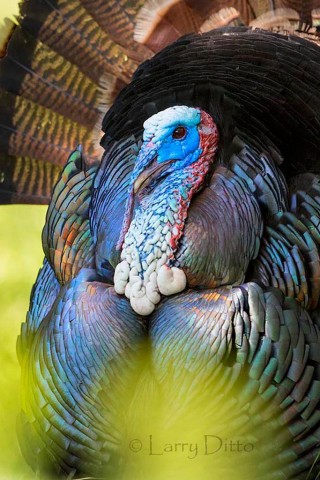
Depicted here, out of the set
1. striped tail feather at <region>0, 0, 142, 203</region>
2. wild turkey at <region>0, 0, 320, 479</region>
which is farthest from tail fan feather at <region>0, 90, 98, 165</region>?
wild turkey at <region>0, 0, 320, 479</region>

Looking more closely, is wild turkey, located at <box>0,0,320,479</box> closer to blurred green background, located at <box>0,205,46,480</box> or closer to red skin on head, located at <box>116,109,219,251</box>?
red skin on head, located at <box>116,109,219,251</box>

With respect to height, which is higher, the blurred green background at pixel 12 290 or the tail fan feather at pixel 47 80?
the tail fan feather at pixel 47 80

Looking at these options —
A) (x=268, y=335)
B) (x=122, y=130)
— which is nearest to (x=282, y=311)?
(x=268, y=335)

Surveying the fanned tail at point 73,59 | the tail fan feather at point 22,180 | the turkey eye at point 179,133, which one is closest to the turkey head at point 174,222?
the turkey eye at point 179,133

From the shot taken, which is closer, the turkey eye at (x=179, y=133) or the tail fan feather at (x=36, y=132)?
the turkey eye at (x=179, y=133)

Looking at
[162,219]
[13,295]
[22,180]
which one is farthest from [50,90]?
[162,219]

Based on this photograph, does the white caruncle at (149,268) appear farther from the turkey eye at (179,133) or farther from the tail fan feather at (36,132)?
the tail fan feather at (36,132)

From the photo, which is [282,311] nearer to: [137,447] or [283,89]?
[137,447]
